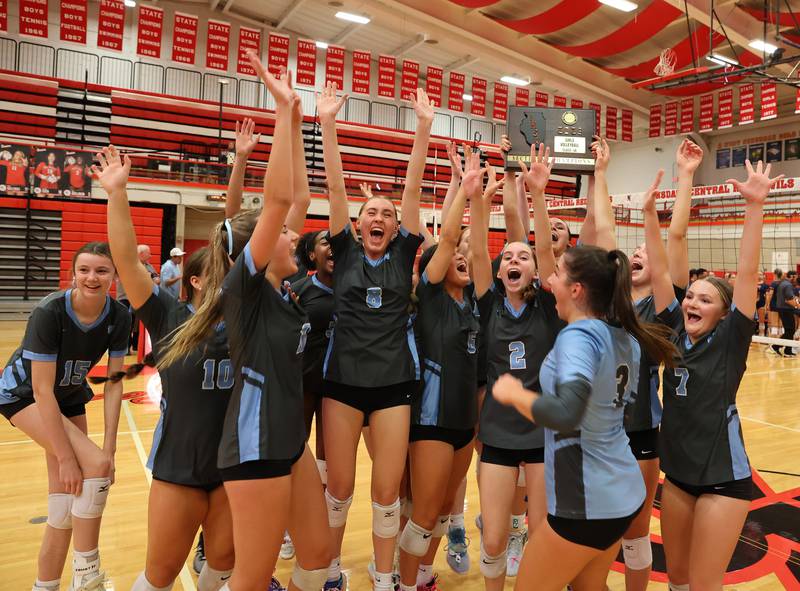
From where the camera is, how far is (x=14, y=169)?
500 inches

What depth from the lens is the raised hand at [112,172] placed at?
2.27m

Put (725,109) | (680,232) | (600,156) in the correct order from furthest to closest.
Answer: (725,109) < (600,156) < (680,232)

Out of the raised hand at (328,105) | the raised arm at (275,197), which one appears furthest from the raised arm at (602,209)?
the raised arm at (275,197)

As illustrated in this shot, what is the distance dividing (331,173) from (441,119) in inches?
768

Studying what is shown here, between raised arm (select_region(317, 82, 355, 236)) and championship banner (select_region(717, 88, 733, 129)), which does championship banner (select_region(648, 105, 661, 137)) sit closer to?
championship banner (select_region(717, 88, 733, 129))

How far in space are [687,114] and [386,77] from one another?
32.4ft

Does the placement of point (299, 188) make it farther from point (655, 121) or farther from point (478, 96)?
point (655, 121)

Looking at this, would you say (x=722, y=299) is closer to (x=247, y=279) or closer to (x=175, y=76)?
(x=247, y=279)

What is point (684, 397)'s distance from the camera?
2527 mm

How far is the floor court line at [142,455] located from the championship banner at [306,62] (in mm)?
8171

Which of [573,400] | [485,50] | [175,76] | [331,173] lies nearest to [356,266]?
[331,173]

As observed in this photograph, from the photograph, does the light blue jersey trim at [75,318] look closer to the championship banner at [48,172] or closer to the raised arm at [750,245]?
the raised arm at [750,245]

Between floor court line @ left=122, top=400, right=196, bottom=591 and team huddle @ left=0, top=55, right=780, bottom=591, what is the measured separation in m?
0.49

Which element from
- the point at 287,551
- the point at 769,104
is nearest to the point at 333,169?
the point at 287,551
